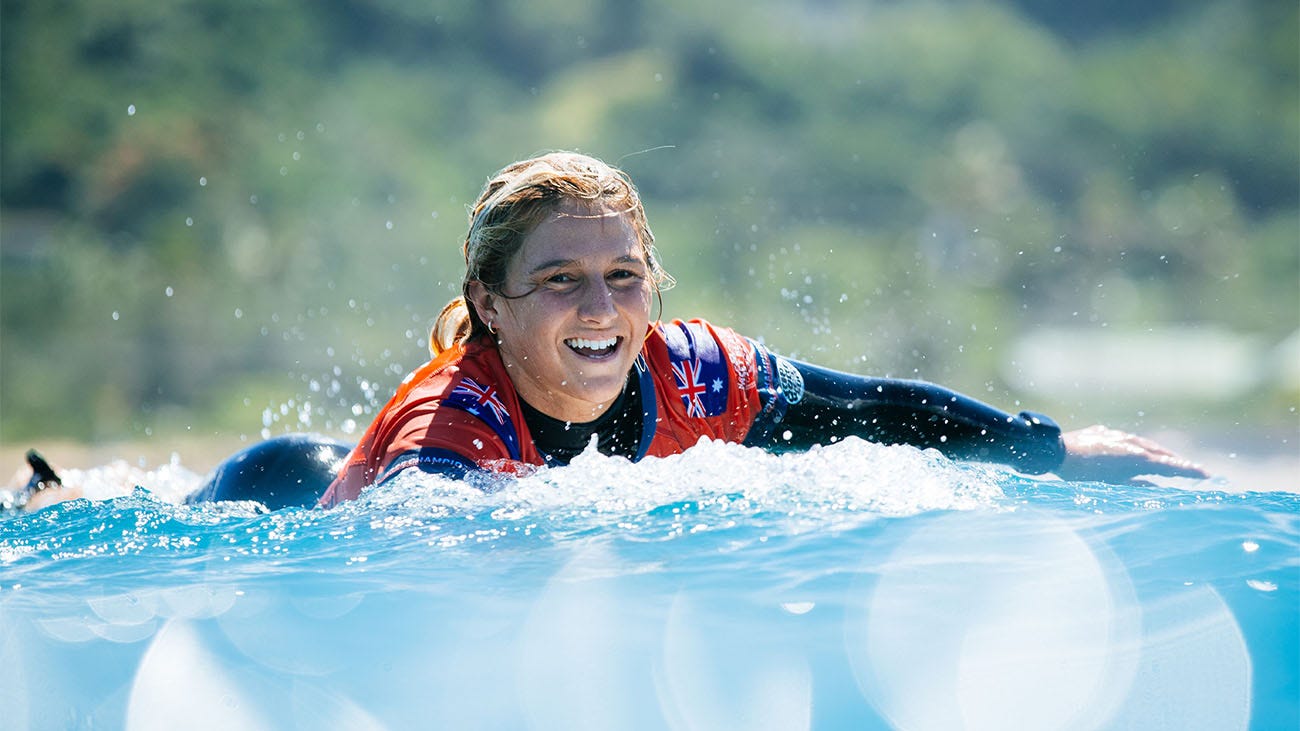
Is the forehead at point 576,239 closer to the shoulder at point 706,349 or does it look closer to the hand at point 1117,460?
the shoulder at point 706,349

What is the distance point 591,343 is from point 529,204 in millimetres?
285

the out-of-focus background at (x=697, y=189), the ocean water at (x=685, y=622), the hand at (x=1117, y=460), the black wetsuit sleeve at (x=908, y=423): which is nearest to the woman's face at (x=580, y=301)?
the ocean water at (x=685, y=622)

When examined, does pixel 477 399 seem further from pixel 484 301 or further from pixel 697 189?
pixel 697 189

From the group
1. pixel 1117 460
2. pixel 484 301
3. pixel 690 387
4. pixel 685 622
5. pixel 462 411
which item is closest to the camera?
pixel 685 622

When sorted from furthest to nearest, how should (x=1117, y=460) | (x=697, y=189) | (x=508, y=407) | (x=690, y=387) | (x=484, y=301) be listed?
(x=697, y=189)
(x=1117, y=460)
(x=690, y=387)
(x=484, y=301)
(x=508, y=407)

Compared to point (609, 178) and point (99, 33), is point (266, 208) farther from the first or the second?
point (609, 178)

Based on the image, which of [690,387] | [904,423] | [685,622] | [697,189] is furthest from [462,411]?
[697,189]

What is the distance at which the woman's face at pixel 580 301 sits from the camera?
2.69 meters

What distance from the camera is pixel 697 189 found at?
22.2 metres

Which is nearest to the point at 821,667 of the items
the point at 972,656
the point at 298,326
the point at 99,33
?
the point at 972,656

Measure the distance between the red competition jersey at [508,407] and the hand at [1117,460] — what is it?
0.68 m

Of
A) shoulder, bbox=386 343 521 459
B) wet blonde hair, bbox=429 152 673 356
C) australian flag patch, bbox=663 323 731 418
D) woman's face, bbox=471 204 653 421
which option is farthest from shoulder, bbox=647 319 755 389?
shoulder, bbox=386 343 521 459

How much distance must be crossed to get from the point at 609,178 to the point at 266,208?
17132mm

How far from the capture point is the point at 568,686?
2027mm
